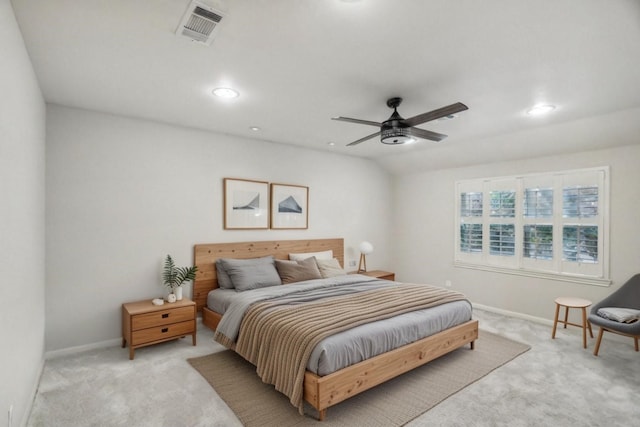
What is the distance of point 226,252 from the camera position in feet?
14.4

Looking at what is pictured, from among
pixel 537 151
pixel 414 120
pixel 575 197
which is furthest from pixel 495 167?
pixel 414 120

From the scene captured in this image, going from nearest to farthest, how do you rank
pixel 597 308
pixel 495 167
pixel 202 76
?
pixel 202 76 → pixel 597 308 → pixel 495 167

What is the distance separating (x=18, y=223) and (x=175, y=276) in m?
1.90

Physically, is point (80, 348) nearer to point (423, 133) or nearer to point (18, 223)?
point (18, 223)

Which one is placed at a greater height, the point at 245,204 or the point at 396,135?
the point at 396,135

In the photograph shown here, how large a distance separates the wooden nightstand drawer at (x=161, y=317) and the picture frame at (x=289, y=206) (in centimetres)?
177

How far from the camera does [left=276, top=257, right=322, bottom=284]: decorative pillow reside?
4.42 metres

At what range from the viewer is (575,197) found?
4.33 metres

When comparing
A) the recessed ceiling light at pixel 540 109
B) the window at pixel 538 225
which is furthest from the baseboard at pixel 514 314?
the recessed ceiling light at pixel 540 109

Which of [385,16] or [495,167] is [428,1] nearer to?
[385,16]

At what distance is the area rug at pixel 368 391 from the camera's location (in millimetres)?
2348

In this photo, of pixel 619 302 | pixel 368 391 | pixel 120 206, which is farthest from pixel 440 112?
pixel 120 206

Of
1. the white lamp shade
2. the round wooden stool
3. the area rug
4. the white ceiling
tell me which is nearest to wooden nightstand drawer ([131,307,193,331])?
the area rug

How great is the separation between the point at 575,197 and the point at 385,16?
13.2 feet
